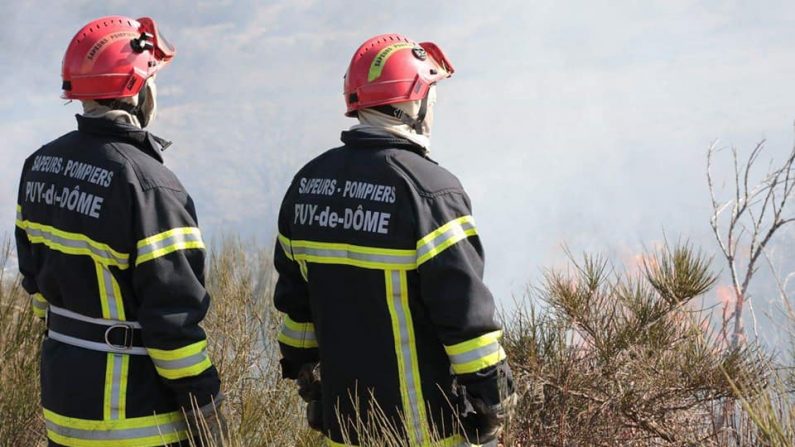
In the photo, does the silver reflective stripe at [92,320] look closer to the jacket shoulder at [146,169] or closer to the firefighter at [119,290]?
the firefighter at [119,290]

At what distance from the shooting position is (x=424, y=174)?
2963 mm

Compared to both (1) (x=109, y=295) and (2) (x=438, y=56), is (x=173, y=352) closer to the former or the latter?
(1) (x=109, y=295)

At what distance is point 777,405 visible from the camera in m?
2.76

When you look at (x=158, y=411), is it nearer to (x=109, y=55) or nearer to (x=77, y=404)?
(x=77, y=404)

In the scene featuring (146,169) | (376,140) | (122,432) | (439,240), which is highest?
(376,140)

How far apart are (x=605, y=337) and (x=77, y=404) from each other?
101 inches

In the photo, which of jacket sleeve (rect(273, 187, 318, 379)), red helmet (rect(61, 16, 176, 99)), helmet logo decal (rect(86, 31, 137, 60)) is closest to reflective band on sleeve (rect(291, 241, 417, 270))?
jacket sleeve (rect(273, 187, 318, 379))

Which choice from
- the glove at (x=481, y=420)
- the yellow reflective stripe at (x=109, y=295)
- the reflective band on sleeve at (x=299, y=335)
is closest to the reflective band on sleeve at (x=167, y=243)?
the yellow reflective stripe at (x=109, y=295)

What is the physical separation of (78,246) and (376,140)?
3.52 ft

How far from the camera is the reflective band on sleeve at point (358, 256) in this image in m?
2.93

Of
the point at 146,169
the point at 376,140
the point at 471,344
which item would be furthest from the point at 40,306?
the point at 471,344

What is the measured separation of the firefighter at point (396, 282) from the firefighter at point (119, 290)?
16.4 inches

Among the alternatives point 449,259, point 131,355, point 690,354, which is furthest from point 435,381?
point 690,354

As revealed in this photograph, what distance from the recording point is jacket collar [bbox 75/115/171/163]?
322cm
